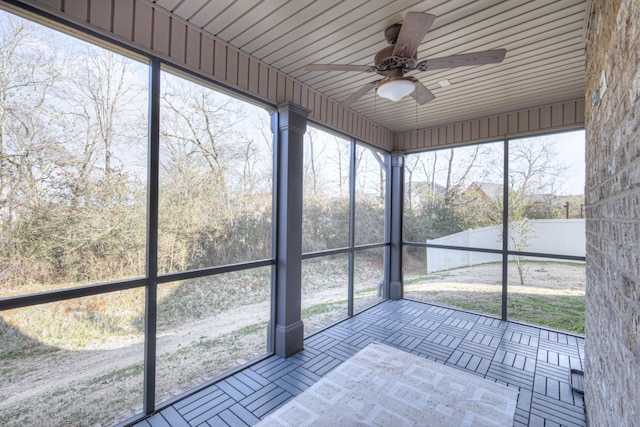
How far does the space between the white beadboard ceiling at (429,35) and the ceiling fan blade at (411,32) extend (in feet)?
1.23

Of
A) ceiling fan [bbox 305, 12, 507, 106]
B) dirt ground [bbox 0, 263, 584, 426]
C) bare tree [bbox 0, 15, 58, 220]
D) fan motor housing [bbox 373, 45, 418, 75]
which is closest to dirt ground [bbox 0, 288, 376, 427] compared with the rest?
dirt ground [bbox 0, 263, 584, 426]

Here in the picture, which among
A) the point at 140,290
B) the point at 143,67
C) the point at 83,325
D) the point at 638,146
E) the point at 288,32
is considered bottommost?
the point at 83,325

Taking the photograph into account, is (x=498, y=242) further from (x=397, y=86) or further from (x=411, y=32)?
(x=411, y=32)

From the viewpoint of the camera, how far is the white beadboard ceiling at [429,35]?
2.13m

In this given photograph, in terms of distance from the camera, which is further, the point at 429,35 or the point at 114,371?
the point at 429,35

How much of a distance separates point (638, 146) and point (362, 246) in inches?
151

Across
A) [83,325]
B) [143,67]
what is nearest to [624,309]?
[83,325]

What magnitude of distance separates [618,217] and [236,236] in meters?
2.85

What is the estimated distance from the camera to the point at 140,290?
90.0 inches

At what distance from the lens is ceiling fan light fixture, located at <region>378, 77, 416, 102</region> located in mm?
2164

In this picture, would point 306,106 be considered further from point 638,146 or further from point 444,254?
point 444,254

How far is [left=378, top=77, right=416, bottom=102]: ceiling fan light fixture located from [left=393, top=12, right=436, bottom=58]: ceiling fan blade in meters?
0.16

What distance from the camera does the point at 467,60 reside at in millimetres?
1988

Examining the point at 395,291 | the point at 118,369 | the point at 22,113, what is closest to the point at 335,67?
the point at 22,113
